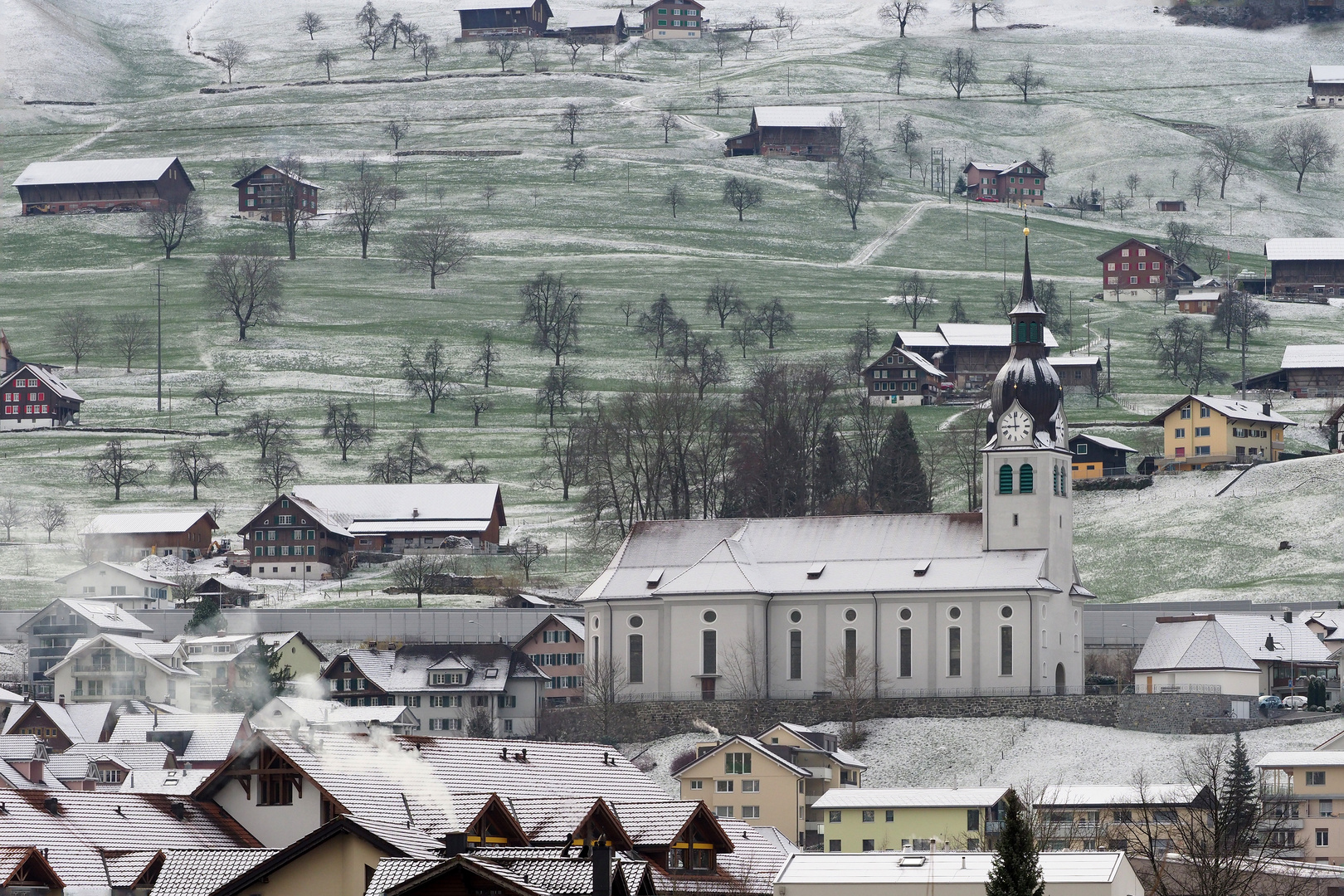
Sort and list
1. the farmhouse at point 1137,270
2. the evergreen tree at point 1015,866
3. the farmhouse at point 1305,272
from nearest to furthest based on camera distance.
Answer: the evergreen tree at point 1015,866 < the farmhouse at point 1137,270 < the farmhouse at point 1305,272

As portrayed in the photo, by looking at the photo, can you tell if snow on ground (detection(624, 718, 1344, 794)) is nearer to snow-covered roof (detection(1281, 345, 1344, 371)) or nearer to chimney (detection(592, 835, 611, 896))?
chimney (detection(592, 835, 611, 896))

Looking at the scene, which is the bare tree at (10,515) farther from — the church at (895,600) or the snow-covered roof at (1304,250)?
the snow-covered roof at (1304,250)

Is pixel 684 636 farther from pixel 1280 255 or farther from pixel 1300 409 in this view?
pixel 1280 255

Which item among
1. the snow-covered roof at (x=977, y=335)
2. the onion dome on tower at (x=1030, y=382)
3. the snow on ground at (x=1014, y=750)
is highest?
the onion dome on tower at (x=1030, y=382)

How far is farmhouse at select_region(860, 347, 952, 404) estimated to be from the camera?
157375mm

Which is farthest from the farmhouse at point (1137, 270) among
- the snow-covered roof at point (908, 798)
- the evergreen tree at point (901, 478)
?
the snow-covered roof at point (908, 798)

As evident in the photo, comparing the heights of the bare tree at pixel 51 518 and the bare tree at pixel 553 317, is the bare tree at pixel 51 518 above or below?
below

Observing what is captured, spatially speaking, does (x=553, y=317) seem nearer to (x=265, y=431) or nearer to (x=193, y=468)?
(x=265, y=431)

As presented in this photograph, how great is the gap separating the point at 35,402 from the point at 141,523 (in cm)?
3312

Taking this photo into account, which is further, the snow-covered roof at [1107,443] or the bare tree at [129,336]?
the bare tree at [129,336]

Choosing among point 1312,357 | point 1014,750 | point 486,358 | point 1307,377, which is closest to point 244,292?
point 486,358

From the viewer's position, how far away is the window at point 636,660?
101 metres

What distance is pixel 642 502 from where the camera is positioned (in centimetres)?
13050

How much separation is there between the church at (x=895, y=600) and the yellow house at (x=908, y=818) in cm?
2323
